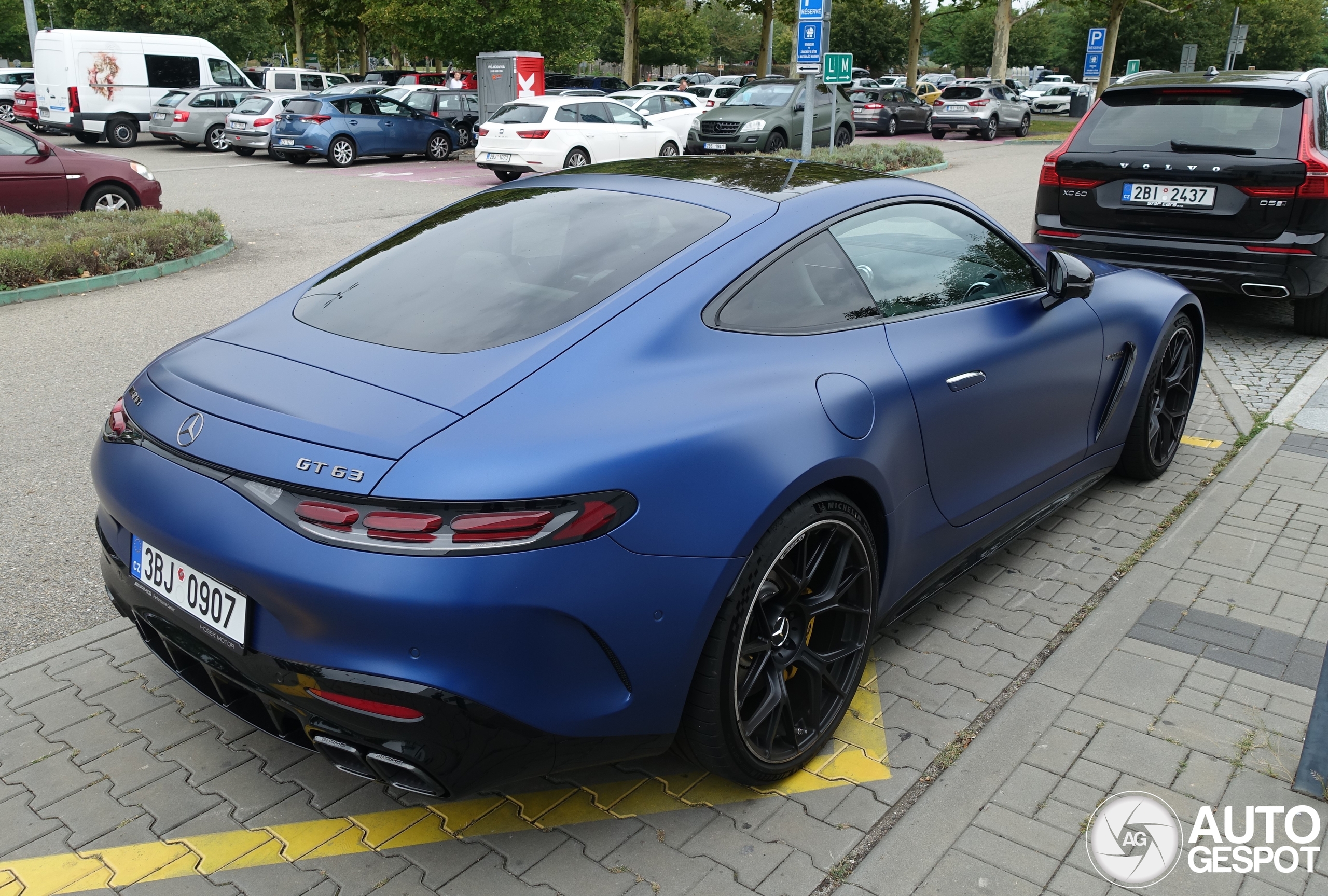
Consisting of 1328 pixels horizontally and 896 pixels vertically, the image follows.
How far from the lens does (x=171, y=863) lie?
260 cm

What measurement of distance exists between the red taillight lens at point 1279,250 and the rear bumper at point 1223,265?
17 mm

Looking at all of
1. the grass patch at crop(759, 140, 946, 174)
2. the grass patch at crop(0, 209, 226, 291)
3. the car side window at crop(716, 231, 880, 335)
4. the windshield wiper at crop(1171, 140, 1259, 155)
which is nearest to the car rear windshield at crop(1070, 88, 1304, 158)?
the windshield wiper at crop(1171, 140, 1259, 155)

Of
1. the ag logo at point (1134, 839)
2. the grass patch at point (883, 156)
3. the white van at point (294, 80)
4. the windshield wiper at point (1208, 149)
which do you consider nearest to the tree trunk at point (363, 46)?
the white van at point (294, 80)

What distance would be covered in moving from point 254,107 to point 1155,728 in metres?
23.9

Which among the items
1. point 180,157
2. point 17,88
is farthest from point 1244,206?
point 17,88

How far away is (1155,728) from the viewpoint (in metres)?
3.20

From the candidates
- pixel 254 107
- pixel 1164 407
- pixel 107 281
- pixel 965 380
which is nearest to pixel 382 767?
pixel 965 380

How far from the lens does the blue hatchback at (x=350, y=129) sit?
21266 mm

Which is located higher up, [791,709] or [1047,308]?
[1047,308]

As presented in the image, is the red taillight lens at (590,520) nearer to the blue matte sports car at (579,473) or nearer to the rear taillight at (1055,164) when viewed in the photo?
the blue matte sports car at (579,473)

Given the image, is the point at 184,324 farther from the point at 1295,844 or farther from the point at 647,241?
the point at 1295,844

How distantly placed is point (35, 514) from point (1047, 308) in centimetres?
421

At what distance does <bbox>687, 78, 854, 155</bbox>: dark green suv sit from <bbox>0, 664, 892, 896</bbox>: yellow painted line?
63.5ft

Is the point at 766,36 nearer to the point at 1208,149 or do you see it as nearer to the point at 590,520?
the point at 1208,149
